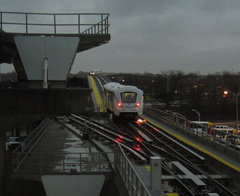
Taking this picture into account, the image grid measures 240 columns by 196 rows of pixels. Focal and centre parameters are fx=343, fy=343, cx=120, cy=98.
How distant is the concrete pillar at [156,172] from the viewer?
8.89 m

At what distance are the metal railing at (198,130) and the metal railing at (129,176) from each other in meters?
5.34

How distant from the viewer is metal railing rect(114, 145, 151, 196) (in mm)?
8059

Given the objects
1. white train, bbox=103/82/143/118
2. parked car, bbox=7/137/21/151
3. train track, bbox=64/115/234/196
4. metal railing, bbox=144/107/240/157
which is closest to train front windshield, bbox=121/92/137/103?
white train, bbox=103/82/143/118

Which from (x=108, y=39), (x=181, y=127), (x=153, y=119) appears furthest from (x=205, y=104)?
(x=108, y=39)

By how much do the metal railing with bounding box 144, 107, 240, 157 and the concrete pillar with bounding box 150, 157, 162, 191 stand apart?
253 inches

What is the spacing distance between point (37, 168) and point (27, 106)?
8.54 ft

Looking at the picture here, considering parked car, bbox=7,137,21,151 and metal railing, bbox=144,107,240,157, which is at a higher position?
metal railing, bbox=144,107,240,157

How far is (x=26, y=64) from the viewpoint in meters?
16.2

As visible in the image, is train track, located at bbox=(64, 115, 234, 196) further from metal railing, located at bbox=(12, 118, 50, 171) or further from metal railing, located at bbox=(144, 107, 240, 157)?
metal railing, located at bbox=(12, 118, 50, 171)

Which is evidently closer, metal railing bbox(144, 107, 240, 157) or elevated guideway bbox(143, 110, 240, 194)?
elevated guideway bbox(143, 110, 240, 194)

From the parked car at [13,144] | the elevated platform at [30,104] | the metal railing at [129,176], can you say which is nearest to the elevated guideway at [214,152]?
the metal railing at [129,176]

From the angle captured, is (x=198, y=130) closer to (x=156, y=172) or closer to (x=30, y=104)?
(x=30, y=104)

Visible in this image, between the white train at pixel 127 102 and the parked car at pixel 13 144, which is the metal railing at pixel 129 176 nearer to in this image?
the white train at pixel 127 102

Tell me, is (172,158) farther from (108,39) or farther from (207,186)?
(108,39)
